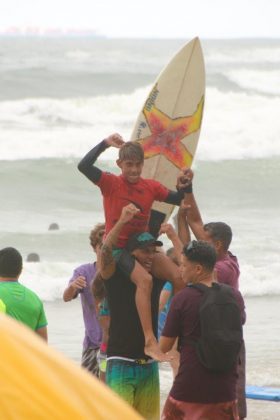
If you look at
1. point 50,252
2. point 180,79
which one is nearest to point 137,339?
point 180,79

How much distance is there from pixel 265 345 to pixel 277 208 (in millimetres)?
12032

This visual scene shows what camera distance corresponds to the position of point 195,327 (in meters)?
5.69

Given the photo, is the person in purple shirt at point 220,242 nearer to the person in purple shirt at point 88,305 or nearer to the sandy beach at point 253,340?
the person in purple shirt at point 88,305

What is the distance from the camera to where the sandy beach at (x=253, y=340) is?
28.7 ft

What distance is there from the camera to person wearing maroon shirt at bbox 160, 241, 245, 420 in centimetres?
569

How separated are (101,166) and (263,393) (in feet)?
60.2

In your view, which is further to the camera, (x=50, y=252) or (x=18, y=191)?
(x=18, y=191)

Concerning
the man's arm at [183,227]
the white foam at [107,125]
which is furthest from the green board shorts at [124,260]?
the white foam at [107,125]

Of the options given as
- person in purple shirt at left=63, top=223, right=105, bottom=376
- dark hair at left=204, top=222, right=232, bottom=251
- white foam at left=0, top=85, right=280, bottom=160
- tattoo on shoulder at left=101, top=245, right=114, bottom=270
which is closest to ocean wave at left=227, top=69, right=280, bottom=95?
white foam at left=0, top=85, right=280, bottom=160

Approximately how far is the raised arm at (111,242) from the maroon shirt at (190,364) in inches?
24.3

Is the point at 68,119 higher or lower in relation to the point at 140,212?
lower

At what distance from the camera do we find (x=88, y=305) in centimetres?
767

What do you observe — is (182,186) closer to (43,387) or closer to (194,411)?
(194,411)

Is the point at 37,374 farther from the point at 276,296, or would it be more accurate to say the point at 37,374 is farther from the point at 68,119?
the point at 68,119
